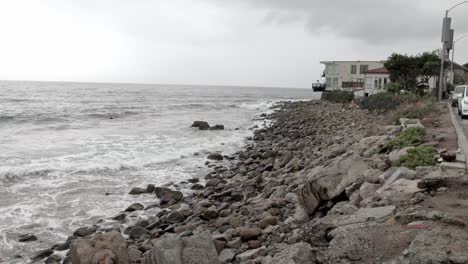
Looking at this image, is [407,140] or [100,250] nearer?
[100,250]

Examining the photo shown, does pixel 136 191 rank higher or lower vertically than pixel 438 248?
lower

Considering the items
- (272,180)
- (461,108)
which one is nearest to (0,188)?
(272,180)

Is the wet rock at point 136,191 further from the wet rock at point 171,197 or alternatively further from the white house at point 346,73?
the white house at point 346,73

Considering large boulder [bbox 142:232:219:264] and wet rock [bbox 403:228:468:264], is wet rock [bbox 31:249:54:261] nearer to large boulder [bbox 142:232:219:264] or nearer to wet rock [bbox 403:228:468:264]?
large boulder [bbox 142:232:219:264]

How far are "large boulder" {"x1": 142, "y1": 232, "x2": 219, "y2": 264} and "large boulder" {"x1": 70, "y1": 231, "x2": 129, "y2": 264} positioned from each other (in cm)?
79

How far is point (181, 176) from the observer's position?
1533 cm

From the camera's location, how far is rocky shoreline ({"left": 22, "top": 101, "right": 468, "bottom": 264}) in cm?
442

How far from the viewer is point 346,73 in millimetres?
66500

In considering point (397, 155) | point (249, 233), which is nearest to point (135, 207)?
point (249, 233)

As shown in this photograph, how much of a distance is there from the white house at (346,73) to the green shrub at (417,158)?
5569 cm

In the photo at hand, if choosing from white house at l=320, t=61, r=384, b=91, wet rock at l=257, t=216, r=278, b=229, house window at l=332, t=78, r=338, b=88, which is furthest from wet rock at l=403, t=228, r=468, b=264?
house window at l=332, t=78, r=338, b=88

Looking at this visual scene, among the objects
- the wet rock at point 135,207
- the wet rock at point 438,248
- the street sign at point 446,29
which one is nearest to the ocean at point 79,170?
the wet rock at point 135,207

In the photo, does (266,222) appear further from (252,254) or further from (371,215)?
(371,215)

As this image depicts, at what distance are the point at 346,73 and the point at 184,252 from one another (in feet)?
213
